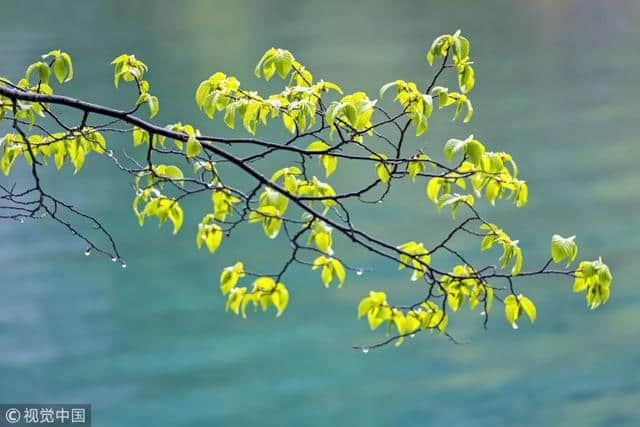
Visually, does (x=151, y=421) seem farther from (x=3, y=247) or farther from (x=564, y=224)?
(x=564, y=224)

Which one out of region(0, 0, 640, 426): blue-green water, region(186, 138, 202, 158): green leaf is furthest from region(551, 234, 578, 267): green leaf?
region(0, 0, 640, 426): blue-green water

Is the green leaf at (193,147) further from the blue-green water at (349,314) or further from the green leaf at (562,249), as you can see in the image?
the blue-green water at (349,314)

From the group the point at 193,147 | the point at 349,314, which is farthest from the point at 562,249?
the point at 349,314

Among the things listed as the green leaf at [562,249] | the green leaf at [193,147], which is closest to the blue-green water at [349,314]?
the green leaf at [562,249]

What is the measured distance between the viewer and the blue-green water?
4.59 metres

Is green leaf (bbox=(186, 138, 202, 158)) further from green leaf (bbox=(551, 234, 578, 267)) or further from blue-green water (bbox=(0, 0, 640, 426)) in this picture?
blue-green water (bbox=(0, 0, 640, 426))

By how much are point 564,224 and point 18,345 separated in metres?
3.63

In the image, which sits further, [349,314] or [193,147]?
[349,314]

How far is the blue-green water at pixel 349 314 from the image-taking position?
4.59 m

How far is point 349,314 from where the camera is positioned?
17.8 ft

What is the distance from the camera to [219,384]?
188 inches

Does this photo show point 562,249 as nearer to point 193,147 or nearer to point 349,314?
point 193,147

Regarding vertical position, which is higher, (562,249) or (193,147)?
(193,147)

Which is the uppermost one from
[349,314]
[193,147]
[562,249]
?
[349,314]
